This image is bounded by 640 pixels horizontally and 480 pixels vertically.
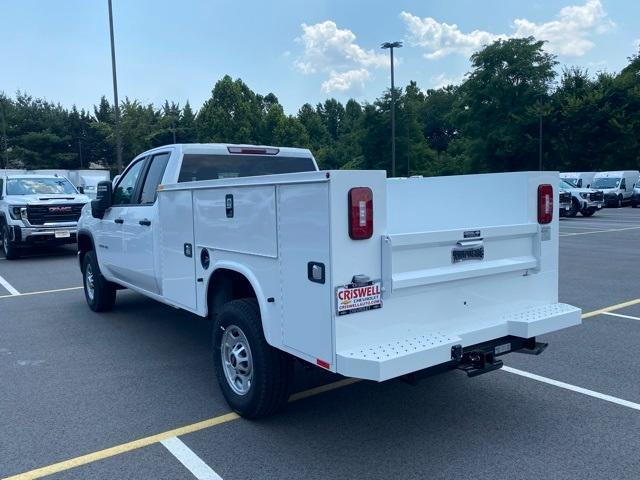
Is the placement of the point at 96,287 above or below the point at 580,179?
below

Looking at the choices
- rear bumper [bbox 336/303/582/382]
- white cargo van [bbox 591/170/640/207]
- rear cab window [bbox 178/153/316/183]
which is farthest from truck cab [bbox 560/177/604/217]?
rear bumper [bbox 336/303/582/382]

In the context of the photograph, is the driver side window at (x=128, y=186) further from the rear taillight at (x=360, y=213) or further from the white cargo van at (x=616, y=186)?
the white cargo van at (x=616, y=186)

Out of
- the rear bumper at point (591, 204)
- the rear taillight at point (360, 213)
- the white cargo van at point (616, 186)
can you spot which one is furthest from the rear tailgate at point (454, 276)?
the white cargo van at point (616, 186)

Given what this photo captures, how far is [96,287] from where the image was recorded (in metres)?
7.88

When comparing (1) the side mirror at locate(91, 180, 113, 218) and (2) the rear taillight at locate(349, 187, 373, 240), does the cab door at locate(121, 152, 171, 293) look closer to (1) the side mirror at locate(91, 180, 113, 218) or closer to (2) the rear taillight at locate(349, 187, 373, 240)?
(1) the side mirror at locate(91, 180, 113, 218)

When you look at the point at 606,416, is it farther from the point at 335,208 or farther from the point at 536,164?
the point at 536,164

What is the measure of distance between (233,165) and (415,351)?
3.43 meters

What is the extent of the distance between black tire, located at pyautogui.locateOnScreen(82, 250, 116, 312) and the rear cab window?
2632 millimetres

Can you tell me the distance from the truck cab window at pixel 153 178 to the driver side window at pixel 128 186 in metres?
0.25

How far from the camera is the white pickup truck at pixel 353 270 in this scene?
3.44 meters

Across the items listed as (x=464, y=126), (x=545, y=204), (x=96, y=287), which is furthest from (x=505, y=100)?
(x=545, y=204)

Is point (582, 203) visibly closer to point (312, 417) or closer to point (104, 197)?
point (104, 197)

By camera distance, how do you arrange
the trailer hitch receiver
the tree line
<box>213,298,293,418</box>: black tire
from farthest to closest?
the tree line → <box>213,298,293,418</box>: black tire → the trailer hitch receiver

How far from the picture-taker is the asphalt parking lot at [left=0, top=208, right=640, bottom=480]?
369 cm
